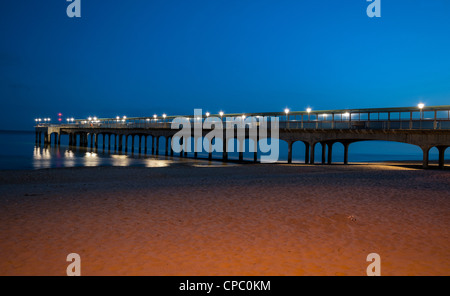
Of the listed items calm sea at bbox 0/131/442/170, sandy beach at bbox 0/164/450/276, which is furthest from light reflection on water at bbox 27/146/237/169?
sandy beach at bbox 0/164/450/276

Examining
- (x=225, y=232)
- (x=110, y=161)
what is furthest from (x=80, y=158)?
(x=225, y=232)

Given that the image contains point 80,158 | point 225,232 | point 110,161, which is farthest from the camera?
point 80,158

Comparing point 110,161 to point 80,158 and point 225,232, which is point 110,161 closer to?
point 80,158

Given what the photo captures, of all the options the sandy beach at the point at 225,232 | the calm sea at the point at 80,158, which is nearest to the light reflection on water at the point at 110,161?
the calm sea at the point at 80,158

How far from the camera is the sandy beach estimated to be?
572 cm

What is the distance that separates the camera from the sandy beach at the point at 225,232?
18.8 feet

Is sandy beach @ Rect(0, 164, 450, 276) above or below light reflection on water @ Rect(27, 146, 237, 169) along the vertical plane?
above

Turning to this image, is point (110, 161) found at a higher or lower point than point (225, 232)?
lower

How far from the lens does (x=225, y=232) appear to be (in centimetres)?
763

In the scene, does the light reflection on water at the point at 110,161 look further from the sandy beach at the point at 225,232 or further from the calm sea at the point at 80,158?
the sandy beach at the point at 225,232

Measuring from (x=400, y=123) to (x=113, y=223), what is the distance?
2721cm

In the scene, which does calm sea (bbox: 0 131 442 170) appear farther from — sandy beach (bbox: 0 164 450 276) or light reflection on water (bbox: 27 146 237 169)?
sandy beach (bbox: 0 164 450 276)
